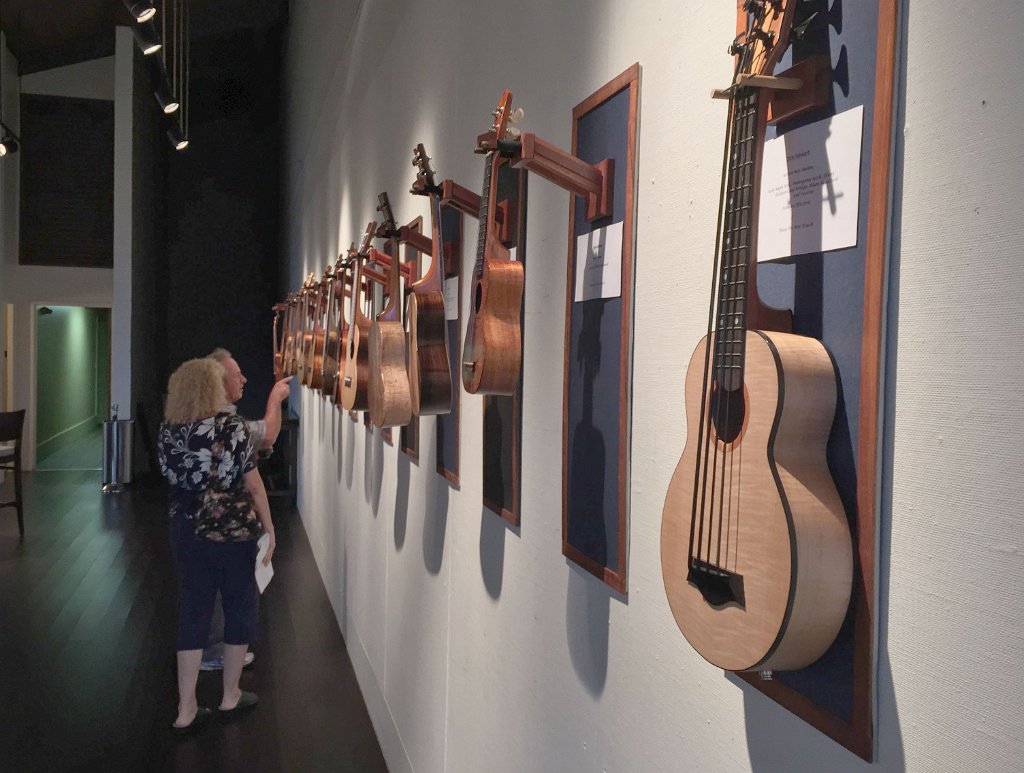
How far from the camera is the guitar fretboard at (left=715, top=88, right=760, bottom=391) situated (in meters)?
0.97

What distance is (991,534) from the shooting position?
2.61 feet

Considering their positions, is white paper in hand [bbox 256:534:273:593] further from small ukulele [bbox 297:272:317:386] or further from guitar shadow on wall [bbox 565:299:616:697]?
guitar shadow on wall [bbox 565:299:616:697]

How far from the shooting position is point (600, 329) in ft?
5.20

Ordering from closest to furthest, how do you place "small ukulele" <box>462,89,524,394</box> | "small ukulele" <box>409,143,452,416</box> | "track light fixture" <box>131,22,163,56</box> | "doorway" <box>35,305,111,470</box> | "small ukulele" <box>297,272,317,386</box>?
"small ukulele" <box>462,89,524,394</box> < "small ukulele" <box>409,143,452,416</box> < "small ukulele" <box>297,272,317,386</box> < "track light fixture" <box>131,22,163,56</box> < "doorway" <box>35,305,111,470</box>

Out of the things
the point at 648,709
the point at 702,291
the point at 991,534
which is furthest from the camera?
the point at 648,709

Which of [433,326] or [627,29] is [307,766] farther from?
[627,29]

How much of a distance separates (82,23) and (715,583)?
1133 cm

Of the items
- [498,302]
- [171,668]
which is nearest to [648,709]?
[498,302]

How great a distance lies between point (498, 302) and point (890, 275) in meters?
0.92

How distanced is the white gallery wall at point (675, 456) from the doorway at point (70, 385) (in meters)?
10.4

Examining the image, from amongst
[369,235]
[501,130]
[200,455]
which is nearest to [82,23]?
[200,455]

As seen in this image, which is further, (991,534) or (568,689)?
(568,689)

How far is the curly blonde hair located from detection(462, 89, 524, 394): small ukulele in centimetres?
208

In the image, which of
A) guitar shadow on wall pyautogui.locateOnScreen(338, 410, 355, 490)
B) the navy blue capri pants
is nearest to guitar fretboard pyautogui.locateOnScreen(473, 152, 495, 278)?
the navy blue capri pants
